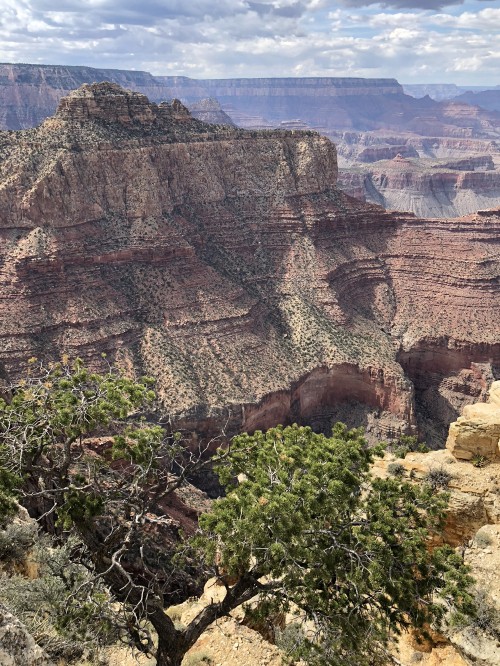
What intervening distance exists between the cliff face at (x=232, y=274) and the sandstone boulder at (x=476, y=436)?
3050 centimetres

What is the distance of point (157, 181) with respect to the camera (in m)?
68.7

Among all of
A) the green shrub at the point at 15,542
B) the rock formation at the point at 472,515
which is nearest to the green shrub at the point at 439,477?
the rock formation at the point at 472,515

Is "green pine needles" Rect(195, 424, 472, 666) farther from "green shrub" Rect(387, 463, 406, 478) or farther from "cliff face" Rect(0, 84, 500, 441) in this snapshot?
"cliff face" Rect(0, 84, 500, 441)

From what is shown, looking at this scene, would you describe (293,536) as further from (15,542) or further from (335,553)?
(15,542)

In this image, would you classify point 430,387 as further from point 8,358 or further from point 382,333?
point 8,358

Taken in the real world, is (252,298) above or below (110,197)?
below

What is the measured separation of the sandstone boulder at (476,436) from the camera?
83.9 ft

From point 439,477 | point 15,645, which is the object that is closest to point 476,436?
point 439,477

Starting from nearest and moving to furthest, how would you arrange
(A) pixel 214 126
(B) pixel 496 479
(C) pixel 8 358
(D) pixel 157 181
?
(B) pixel 496 479
(C) pixel 8 358
(D) pixel 157 181
(A) pixel 214 126

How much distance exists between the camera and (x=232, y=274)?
236ft

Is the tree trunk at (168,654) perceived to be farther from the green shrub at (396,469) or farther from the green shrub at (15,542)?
the green shrub at (396,469)

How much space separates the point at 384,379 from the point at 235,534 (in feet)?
161

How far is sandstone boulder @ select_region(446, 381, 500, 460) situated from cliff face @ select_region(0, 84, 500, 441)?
3050cm

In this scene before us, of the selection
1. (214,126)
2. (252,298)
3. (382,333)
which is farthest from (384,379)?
(214,126)
